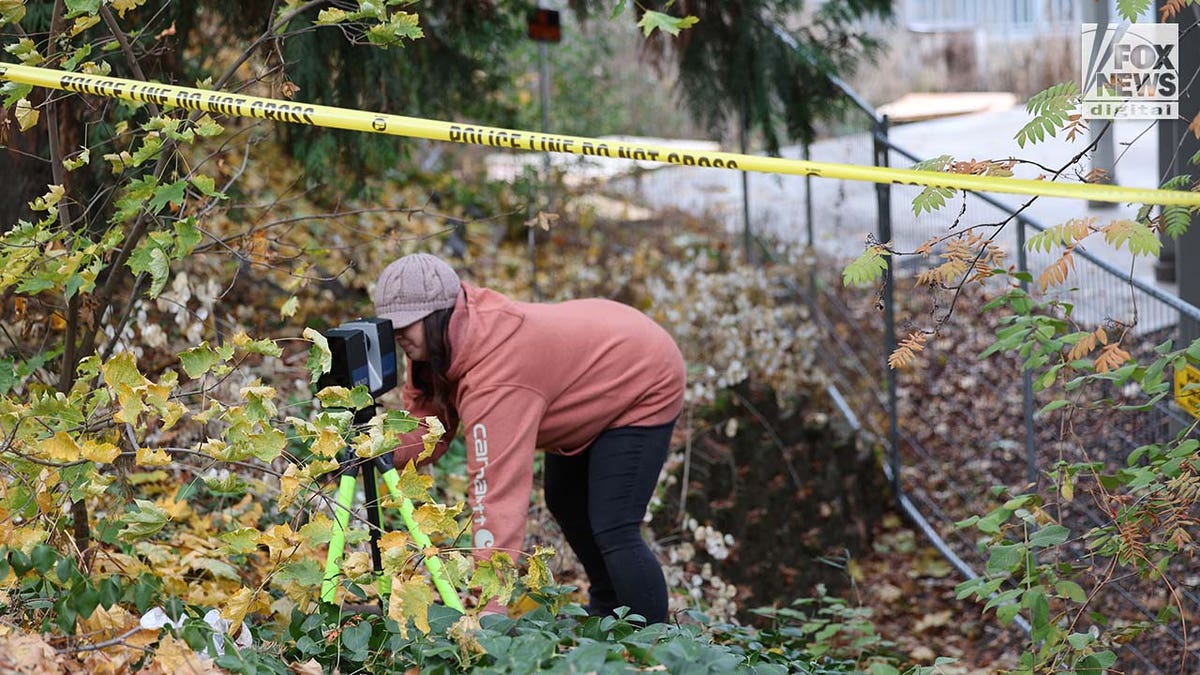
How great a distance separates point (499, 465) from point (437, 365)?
370mm

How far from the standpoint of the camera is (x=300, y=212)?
8117mm

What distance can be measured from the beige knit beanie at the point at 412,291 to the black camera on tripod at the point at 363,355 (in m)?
0.12

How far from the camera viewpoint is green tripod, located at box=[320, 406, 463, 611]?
2.83 m

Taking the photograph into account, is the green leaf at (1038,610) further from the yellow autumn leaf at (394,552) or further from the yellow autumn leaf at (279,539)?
the yellow autumn leaf at (279,539)

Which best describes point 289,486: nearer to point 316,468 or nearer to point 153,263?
point 316,468

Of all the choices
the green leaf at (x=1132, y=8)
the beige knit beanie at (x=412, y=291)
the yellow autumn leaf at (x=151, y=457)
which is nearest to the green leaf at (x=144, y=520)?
the yellow autumn leaf at (x=151, y=457)

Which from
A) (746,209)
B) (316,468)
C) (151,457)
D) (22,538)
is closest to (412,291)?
(316,468)

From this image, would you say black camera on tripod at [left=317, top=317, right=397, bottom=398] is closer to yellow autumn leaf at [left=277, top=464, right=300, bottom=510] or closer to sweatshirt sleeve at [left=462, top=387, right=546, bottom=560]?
sweatshirt sleeve at [left=462, top=387, right=546, bottom=560]

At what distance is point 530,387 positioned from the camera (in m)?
3.70

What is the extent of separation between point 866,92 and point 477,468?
15237 millimetres

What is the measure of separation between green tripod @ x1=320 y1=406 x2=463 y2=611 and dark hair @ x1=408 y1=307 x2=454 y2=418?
292 mm

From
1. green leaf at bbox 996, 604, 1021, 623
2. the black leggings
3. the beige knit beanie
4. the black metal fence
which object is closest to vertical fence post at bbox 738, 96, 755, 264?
the black metal fence

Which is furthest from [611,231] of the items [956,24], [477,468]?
[956,24]

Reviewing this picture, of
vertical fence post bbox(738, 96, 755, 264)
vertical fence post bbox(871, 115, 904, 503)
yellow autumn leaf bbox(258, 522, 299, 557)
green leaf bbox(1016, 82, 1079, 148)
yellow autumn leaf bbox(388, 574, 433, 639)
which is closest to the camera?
yellow autumn leaf bbox(388, 574, 433, 639)
